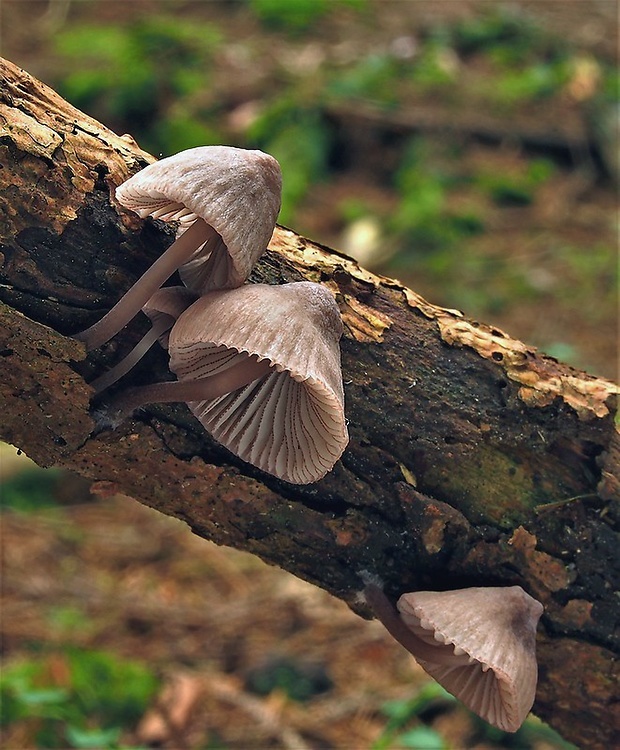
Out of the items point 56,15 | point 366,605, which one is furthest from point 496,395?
point 56,15

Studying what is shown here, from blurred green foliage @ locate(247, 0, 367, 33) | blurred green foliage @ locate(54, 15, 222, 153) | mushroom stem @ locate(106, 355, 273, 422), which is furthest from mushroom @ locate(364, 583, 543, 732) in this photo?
blurred green foliage @ locate(247, 0, 367, 33)

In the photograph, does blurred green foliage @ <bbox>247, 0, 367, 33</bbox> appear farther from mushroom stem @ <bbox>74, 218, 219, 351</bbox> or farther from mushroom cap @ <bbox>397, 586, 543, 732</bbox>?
mushroom cap @ <bbox>397, 586, 543, 732</bbox>

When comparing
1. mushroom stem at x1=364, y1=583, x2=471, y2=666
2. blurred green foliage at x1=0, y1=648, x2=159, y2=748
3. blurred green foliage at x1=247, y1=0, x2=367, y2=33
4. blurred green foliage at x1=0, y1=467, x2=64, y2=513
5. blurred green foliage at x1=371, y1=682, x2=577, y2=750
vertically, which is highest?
mushroom stem at x1=364, y1=583, x2=471, y2=666

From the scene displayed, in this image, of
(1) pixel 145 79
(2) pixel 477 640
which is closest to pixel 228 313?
(2) pixel 477 640

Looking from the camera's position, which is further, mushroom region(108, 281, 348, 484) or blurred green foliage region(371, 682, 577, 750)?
blurred green foliage region(371, 682, 577, 750)

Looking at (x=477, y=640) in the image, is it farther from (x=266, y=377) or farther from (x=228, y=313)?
(x=228, y=313)

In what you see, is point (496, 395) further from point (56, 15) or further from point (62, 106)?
point (56, 15)
